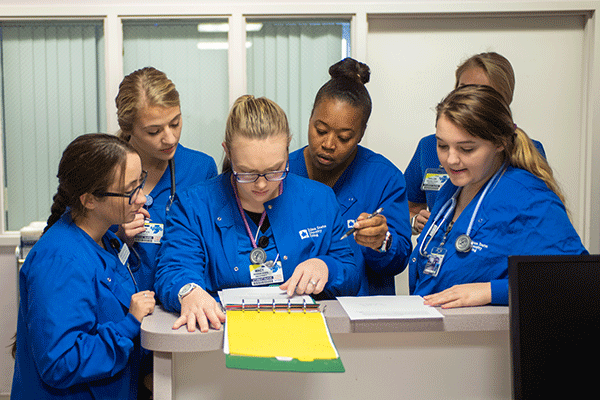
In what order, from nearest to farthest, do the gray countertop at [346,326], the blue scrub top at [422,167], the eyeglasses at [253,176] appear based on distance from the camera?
the gray countertop at [346,326] → the eyeglasses at [253,176] → the blue scrub top at [422,167]

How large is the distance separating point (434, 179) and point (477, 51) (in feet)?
4.13

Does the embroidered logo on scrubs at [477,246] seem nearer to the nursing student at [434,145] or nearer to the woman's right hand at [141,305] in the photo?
the nursing student at [434,145]

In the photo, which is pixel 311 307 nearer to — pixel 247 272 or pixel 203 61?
pixel 247 272

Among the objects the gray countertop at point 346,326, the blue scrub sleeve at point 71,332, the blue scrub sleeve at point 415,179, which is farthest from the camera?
the blue scrub sleeve at point 415,179

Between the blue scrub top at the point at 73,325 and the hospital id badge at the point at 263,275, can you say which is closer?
the blue scrub top at the point at 73,325

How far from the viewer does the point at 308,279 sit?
1.29 metres

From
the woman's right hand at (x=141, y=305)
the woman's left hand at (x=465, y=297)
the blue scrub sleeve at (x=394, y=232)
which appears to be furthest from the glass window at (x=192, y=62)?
the woman's left hand at (x=465, y=297)

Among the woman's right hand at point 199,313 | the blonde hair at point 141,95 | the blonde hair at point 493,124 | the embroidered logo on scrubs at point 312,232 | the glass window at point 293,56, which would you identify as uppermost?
the glass window at point 293,56

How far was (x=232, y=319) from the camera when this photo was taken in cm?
109

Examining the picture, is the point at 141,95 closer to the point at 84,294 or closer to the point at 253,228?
the point at 253,228

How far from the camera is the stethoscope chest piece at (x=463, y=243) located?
1.35 m

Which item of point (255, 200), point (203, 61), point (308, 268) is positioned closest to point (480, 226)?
point (308, 268)

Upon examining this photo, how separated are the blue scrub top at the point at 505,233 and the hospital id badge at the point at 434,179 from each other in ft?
2.33

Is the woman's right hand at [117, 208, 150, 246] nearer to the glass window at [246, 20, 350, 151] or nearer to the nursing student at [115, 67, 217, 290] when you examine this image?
the nursing student at [115, 67, 217, 290]
